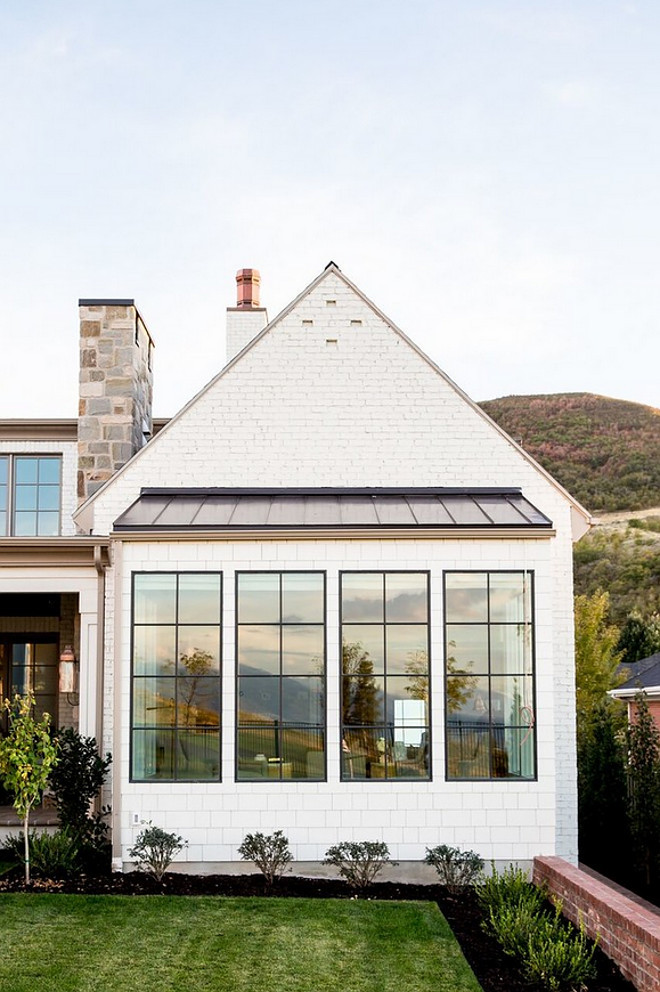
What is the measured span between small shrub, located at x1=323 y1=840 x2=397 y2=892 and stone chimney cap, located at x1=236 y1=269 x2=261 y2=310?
8.72 meters

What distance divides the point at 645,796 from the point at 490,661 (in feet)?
20.7

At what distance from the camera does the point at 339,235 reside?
62.3 feet

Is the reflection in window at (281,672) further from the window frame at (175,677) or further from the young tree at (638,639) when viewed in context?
the young tree at (638,639)

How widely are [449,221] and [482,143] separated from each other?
3.46m

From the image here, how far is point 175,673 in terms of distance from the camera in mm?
12117

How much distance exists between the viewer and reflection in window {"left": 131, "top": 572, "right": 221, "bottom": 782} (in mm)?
11898

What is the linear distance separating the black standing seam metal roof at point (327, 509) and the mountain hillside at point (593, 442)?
48.2 meters

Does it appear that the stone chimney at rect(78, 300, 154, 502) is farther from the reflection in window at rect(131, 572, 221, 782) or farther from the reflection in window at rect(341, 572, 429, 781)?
the reflection in window at rect(341, 572, 429, 781)

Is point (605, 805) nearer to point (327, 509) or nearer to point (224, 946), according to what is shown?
point (327, 509)

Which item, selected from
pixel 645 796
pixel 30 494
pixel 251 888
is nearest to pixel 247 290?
pixel 30 494

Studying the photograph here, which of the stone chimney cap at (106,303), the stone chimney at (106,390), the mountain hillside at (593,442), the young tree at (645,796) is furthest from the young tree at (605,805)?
the mountain hillside at (593,442)

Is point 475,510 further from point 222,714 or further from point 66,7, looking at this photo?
point 66,7

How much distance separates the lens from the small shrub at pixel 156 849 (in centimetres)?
1138

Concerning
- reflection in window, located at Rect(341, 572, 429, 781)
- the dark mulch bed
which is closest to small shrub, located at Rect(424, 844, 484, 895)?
the dark mulch bed
